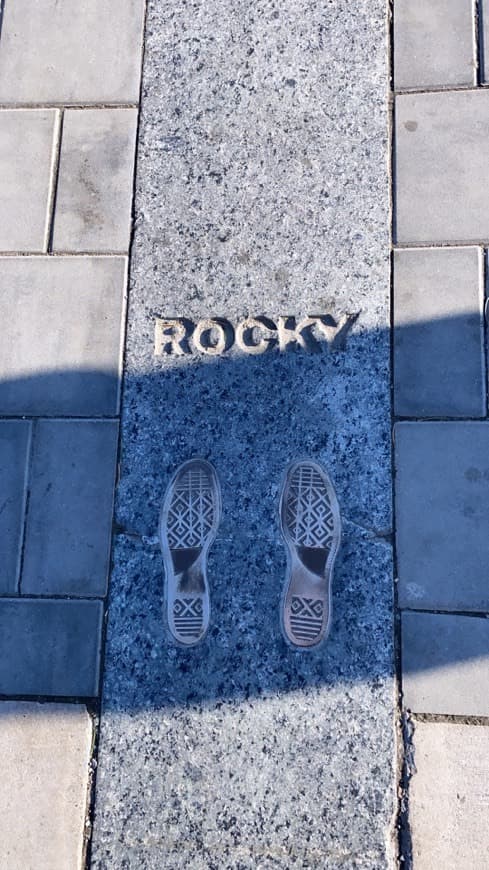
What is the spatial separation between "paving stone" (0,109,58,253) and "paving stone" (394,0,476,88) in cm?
140

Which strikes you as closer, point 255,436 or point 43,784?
point 43,784

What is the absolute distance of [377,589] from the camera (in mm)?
2439

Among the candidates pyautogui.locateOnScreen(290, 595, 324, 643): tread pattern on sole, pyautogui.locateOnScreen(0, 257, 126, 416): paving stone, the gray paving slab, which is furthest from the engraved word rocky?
pyautogui.locateOnScreen(290, 595, 324, 643): tread pattern on sole

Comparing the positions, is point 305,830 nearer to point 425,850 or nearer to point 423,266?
point 425,850

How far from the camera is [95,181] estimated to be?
287 centimetres

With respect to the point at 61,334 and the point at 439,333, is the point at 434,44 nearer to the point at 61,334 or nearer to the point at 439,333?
the point at 439,333

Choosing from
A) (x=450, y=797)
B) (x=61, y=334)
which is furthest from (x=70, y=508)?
(x=450, y=797)

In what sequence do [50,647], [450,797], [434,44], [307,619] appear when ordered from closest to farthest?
[450,797]
[307,619]
[50,647]
[434,44]

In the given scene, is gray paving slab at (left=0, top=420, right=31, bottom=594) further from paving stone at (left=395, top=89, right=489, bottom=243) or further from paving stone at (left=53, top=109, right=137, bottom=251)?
paving stone at (left=395, top=89, right=489, bottom=243)

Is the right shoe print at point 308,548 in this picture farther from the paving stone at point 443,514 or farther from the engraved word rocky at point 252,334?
the engraved word rocky at point 252,334

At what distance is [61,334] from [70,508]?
2.17 ft

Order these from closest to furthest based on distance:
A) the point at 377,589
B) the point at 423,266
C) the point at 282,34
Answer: the point at 377,589, the point at 423,266, the point at 282,34

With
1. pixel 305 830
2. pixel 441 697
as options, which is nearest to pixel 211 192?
pixel 441 697

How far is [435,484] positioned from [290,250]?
3.30 ft
